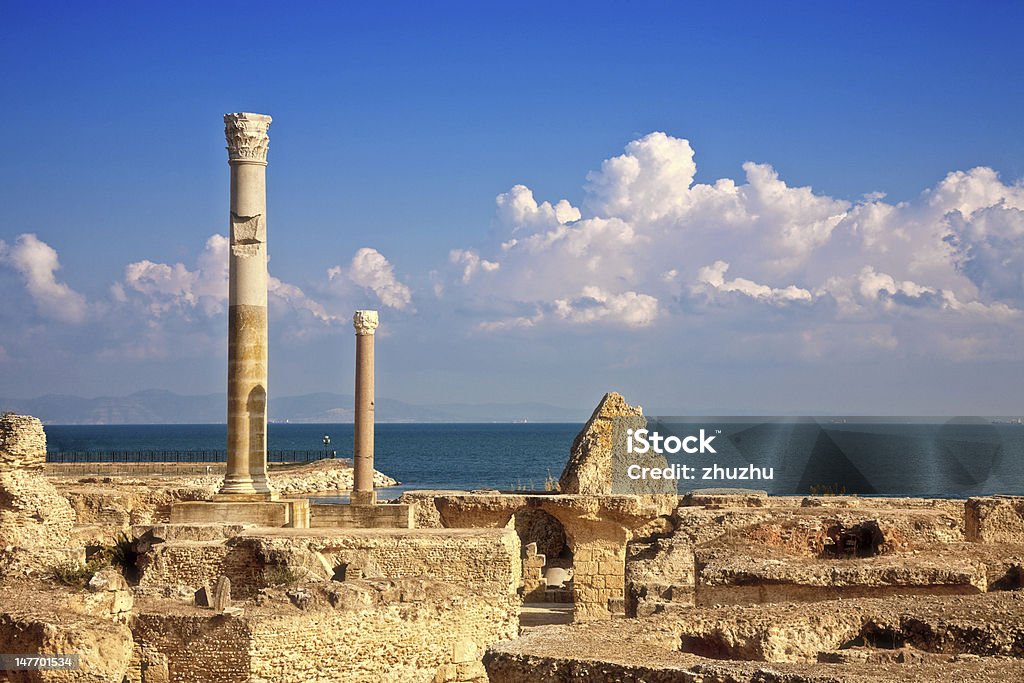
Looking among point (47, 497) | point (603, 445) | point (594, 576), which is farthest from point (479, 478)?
point (47, 497)

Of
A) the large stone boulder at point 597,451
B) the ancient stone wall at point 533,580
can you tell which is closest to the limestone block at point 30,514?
the ancient stone wall at point 533,580

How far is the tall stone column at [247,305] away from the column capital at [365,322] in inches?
150

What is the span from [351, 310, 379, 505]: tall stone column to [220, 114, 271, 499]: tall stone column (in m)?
3.85

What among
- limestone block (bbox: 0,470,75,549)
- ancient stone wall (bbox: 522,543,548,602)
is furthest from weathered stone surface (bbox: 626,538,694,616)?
limestone block (bbox: 0,470,75,549)

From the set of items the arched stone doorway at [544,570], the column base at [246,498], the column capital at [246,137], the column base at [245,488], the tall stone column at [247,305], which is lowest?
the arched stone doorway at [544,570]

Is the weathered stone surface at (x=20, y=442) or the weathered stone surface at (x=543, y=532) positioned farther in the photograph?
the weathered stone surface at (x=543, y=532)

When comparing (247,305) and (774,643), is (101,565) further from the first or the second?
(774,643)

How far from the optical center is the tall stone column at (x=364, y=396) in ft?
83.5

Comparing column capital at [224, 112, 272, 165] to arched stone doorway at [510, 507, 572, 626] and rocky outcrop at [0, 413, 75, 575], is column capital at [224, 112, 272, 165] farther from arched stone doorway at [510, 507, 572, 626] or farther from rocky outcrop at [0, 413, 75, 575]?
arched stone doorway at [510, 507, 572, 626]

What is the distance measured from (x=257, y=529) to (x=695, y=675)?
450 inches

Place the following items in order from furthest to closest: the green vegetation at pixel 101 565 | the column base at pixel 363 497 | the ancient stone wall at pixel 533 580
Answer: the ancient stone wall at pixel 533 580 < the column base at pixel 363 497 < the green vegetation at pixel 101 565

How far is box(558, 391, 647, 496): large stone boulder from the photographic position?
3031 centimetres

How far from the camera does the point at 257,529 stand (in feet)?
66.1

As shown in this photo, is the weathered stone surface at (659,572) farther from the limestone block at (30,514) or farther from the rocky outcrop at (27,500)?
the limestone block at (30,514)
